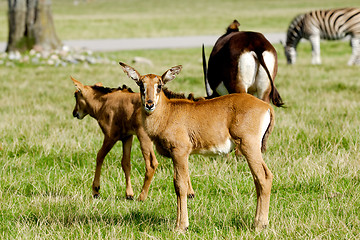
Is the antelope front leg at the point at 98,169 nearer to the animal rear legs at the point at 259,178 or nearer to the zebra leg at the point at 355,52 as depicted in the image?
the animal rear legs at the point at 259,178

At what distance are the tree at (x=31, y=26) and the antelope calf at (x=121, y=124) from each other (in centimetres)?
1266

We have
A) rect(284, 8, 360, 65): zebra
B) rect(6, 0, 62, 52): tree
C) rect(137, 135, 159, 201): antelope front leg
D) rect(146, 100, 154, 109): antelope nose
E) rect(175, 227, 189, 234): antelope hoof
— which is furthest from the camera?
rect(284, 8, 360, 65): zebra

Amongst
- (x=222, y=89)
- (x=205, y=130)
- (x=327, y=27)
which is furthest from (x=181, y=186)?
(x=327, y=27)

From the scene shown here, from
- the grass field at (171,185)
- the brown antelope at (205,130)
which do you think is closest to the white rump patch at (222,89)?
the grass field at (171,185)

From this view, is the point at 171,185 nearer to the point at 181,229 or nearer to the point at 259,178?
the point at 181,229

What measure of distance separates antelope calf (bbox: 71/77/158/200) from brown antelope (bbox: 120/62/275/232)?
2.64 ft

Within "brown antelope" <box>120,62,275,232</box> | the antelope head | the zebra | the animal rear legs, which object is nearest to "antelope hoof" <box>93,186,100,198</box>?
"brown antelope" <box>120,62,275,232</box>

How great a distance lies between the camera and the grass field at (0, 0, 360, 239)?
379 centimetres

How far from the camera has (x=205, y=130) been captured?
144 inches

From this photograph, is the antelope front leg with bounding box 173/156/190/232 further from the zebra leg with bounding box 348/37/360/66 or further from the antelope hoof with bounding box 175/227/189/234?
the zebra leg with bounding box 348/37/360/66

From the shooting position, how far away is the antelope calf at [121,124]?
4.56 meters

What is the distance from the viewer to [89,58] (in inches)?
663

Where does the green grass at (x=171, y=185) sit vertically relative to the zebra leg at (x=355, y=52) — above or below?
below

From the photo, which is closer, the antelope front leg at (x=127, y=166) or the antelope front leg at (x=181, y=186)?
the antelope front leg at (x=181, y=186)
